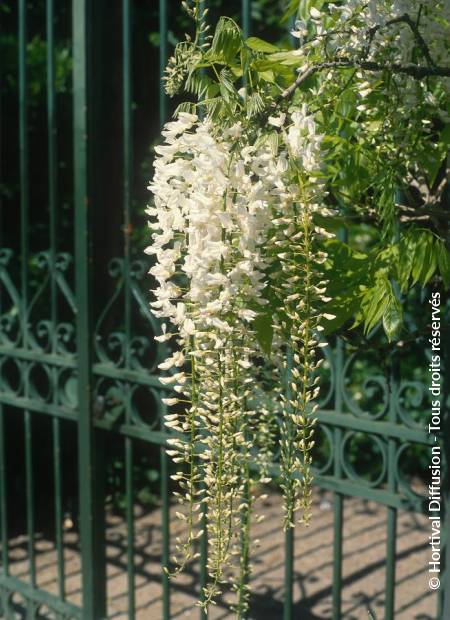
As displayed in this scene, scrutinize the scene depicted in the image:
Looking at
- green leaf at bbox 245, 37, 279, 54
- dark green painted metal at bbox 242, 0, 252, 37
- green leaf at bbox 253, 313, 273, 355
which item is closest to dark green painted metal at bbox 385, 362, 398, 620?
green leaf at bbox 253, 313, 273, 355

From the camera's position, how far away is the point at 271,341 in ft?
5.83

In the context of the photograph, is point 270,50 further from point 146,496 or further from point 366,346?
point 146,496

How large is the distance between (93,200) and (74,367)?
66 cm

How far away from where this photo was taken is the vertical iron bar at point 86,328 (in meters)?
3.44

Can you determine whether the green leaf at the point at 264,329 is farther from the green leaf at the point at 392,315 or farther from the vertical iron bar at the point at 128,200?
the vertical iron bar at the point at 128,200

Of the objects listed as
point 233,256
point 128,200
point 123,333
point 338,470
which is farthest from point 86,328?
point 233,256

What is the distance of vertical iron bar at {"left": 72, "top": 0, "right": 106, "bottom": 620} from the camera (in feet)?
11.3

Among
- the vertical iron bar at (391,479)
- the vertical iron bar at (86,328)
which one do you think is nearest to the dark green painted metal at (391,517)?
the vertical iron bar at (391,479)

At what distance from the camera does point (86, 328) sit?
11.4 feet

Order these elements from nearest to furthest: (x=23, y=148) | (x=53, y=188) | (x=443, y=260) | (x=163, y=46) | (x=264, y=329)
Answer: (x=264, y=329)
(x=443, y=260)
(x=163, y=46)
(x=53, y=188)
(x=23, y=148)

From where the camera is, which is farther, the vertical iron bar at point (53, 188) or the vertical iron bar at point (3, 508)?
the vertical iron bar at point (3, 508)

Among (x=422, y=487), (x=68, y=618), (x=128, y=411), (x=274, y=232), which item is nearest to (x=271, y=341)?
(x=274, y=232)

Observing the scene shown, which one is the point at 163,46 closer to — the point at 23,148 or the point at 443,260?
the point at 23,148

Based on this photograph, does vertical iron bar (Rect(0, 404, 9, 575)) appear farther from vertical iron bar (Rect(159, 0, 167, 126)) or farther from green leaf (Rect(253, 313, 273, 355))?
green leaf (Rect(253, 313, 273, 355))
